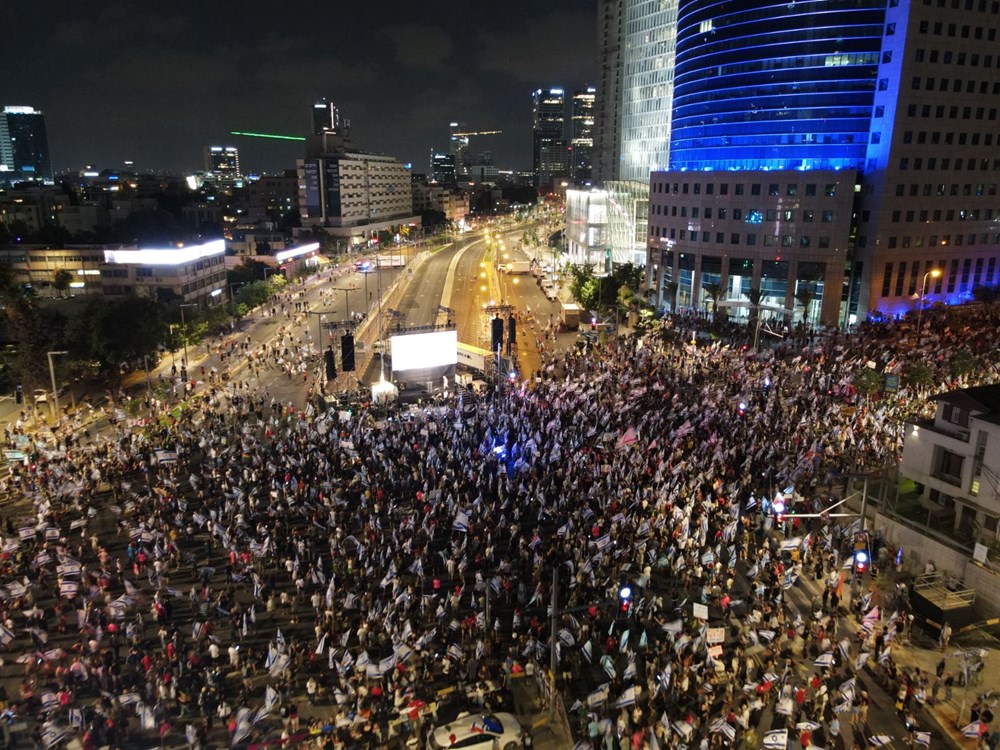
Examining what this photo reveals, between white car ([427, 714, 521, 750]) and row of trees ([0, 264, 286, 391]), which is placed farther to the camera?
row of trees ([0, 264, 286, 391])

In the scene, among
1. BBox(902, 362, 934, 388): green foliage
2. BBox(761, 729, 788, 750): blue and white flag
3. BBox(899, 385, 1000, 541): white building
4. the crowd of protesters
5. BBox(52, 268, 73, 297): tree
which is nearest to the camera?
BBox(761, 729, 788, 750): blue and white flag

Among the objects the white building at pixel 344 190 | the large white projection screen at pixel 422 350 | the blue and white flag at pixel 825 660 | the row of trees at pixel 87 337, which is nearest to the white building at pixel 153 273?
the row of trees at pixel 87 337

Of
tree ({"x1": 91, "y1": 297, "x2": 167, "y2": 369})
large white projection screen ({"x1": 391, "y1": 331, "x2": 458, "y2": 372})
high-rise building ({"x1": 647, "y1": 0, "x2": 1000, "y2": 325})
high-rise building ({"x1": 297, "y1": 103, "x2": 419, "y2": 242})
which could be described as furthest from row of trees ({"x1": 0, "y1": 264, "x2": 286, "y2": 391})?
high-rise building ({"x1": 297, "y1": 103, "x2": 419, "y2": 242})

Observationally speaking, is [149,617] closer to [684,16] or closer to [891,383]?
[891,383]

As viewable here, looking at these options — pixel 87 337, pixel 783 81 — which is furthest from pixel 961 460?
pixel 783 81

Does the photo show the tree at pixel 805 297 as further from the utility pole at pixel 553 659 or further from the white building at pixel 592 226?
the utility pole at pixel 553 659

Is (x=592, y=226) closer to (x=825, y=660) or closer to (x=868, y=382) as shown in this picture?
(x=868, y=382)

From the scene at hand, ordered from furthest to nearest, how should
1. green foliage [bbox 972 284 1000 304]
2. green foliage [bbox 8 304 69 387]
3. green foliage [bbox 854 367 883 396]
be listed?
green foliage [bbox 972 284 1000 304] < green foliage [bbox 8 304 69 387] < green foliage [bbox 854 367 883 396]

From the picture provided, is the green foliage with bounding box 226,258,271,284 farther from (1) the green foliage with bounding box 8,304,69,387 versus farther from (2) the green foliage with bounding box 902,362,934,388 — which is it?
(2) the green foliage with bounding box 902,362,934,388
